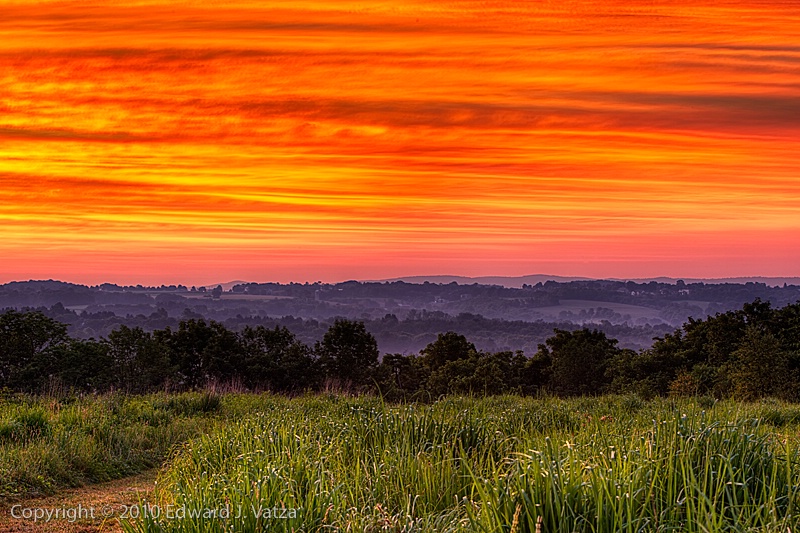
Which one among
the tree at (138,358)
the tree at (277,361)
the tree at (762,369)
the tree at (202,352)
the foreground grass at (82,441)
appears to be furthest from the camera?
the tree at (277,361)

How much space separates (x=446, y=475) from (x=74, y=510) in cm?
470

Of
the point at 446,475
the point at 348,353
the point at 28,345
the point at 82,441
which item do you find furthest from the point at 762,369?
the point at 28,345

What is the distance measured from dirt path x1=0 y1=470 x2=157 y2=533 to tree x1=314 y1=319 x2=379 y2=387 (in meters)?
34.3

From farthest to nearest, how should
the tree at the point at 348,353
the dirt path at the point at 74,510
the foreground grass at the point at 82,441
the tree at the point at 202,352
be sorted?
the tree at the point at 348,353
the tree at the point at 202,352
the foreground grass at the point at 82,441
the dirt path at the point at 74,510

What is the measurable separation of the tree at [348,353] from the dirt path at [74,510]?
34.3m

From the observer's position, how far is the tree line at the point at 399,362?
3141 cm

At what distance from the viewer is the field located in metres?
5.21

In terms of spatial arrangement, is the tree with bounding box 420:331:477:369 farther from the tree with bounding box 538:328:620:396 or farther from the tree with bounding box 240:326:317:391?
the tree with bounding box 240:326:317:391

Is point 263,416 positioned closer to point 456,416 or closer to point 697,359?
point 456,416

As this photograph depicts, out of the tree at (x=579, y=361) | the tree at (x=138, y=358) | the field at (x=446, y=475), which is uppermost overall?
the field at (x=446, y=475)

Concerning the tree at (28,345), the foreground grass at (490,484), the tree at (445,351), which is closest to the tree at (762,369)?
the tree at (445,351)

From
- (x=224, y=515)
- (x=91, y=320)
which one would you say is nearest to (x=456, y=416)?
(x=224, y=515)

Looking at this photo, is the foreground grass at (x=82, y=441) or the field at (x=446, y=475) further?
the foreground grass at (x=82, y=441)

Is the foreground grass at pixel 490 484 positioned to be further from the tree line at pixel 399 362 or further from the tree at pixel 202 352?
the tree at pixel 202 352
